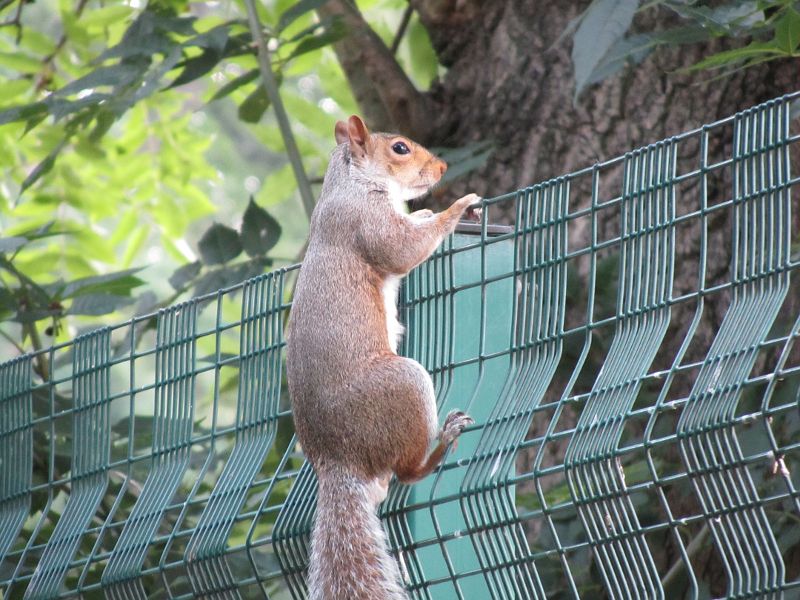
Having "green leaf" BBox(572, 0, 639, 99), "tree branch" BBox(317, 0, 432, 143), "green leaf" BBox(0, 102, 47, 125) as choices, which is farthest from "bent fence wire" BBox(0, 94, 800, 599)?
"tree branch" BBox(317, 0, 432, 143)

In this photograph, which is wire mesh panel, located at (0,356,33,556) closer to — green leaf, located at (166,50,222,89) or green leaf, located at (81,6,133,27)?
green leaf, located at (166,50,222,89)

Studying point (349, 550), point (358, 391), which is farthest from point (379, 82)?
point (349, 550)

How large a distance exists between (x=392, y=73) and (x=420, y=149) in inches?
27.4

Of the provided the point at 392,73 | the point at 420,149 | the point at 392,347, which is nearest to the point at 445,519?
the point at 392,347

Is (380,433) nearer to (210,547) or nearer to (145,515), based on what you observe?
(210,547)

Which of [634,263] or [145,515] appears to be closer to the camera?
[634,263]

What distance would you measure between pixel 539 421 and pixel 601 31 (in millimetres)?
1102

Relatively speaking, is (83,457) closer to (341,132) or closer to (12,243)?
(12,243)

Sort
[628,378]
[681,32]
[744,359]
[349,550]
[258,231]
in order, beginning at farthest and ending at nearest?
1. [258,231]
2. [681,32]
3. [349,550]
4. [628,378]
5. [744,359]

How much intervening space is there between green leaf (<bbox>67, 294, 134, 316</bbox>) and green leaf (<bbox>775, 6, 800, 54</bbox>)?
4.42 ft

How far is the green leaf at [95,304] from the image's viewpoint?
2.58m

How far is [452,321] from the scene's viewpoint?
6.35 feet

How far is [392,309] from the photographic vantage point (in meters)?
2.07

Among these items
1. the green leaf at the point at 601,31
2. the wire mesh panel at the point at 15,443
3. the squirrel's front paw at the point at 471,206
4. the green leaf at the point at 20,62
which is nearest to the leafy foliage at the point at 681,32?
the green leaf at the point at 601,31
